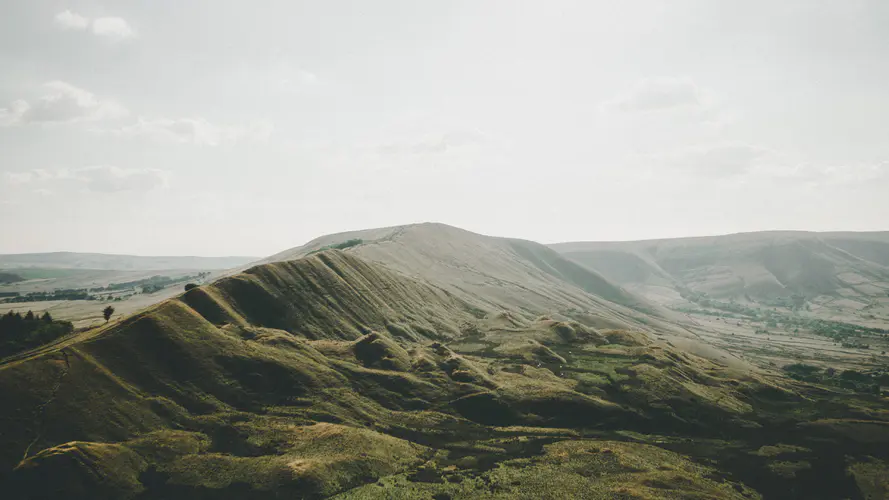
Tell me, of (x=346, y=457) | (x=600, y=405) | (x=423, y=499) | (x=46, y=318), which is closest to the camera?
(x=423, y=499)

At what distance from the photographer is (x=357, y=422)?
118m

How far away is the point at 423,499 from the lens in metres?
88.7

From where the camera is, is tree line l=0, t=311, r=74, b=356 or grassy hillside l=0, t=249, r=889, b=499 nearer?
grassy hillside l=0, t=249, r=889, b=499

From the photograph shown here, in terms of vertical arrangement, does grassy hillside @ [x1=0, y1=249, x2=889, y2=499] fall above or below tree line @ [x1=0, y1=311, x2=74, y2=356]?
below

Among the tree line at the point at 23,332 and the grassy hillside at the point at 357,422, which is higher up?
the tree line at the point at 23,332

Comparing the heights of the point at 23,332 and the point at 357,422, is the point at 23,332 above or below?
above

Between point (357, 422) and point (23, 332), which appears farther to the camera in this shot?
point (23, 332)

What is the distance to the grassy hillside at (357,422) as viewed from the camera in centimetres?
8669

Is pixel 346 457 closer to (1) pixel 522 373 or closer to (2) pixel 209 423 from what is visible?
(2) pixel 209 423

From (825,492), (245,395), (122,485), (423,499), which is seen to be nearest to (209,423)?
(245,395)

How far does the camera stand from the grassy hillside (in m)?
86.7

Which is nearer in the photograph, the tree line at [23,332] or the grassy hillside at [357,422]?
the grassy hillside at [357,422]

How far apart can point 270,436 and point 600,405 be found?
98.9 meters

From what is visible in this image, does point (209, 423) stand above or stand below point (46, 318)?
below
